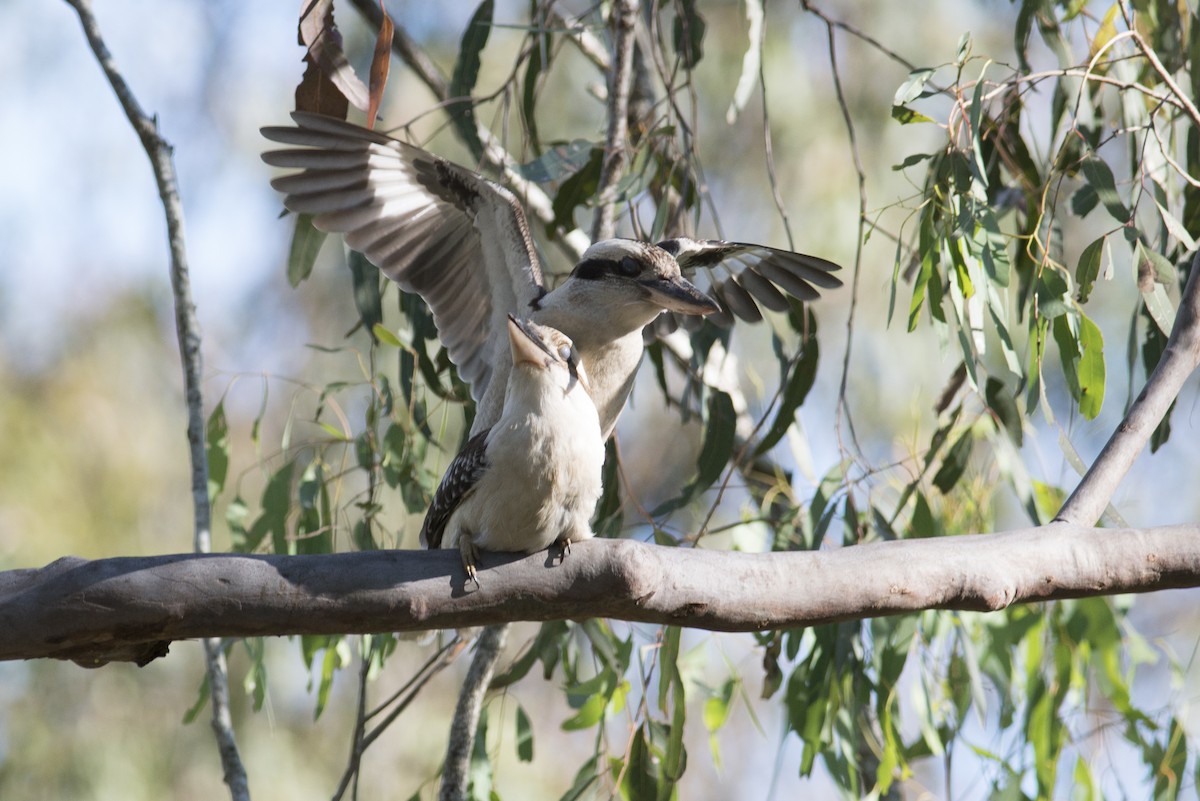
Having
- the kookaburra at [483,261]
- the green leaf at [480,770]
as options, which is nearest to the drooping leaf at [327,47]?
the kookaburra at [483,261]

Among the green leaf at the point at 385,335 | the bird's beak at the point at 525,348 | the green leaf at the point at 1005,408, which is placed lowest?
the bird's beak at the point at 525,348

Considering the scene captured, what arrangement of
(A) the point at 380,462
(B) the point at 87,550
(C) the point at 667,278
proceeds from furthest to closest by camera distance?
1. (B) the point at 87,550
2. (A) the point at 380,462
3. (C) the point at 667,278

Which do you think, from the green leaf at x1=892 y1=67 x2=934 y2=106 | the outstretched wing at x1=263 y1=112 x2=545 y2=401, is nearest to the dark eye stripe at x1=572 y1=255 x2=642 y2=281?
the outstretched wing at x1=263 y1=112 x2=545 y2=401

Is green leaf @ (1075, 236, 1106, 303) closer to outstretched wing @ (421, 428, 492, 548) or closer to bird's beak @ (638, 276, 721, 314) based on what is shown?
bird's beak @ (638, 276, 721, 314)

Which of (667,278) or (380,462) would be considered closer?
(667,278)

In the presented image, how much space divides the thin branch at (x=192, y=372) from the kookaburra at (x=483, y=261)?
0.80 feet

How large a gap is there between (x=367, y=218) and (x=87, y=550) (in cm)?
301

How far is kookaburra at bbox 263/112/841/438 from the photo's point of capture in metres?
2.16

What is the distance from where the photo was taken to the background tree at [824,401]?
6.78 feet

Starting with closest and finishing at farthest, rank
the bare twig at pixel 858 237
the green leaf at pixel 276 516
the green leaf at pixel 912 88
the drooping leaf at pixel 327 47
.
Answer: the green leaf at pixel 912 88, the drooping leaf at pixel 327 47, the bare twig at pixel 858 237, the green leaf at pixel 276 516

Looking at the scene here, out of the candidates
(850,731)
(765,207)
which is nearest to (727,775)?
(765,207)

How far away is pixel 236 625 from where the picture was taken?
140cm

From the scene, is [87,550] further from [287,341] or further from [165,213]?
[165,213]

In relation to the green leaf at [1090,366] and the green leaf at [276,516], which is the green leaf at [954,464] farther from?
the green leaf at [276,516]
